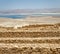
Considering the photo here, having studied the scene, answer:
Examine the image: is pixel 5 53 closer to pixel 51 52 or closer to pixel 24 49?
pixel 24 49

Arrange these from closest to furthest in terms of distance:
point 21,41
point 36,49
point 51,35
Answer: point 36,49
point 21,41
point 51,35

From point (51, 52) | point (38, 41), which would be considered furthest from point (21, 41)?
point (51, 52)

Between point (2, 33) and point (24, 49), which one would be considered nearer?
point (24, 49)

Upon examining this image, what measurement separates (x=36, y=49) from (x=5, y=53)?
4.14ft

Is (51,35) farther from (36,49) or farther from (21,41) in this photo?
(36,49)

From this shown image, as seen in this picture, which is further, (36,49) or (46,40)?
(46,40)

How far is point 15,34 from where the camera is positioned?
11633 millimetres

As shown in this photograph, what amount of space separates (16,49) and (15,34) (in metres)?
4.36

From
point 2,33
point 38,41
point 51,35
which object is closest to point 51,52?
point 38,41

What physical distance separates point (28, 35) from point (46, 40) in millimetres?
2128

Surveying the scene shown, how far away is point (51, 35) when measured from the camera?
11.4 meters

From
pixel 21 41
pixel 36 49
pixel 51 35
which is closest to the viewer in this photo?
pixel 36 49

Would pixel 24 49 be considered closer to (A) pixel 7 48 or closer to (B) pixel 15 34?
(A) pixel 7 48

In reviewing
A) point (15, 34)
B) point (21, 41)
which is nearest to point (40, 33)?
point (15, 34)
